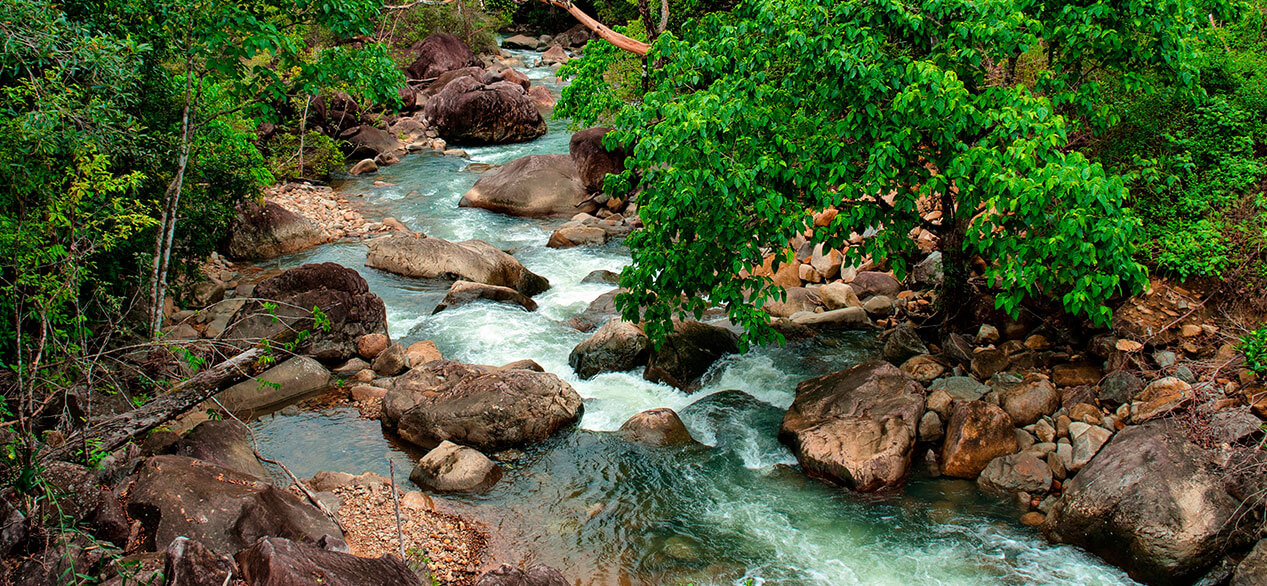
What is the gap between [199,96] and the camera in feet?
29.0

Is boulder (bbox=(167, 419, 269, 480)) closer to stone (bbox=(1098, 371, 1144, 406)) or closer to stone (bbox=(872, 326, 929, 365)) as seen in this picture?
stone (bbox=(872, 326, 929, 365))

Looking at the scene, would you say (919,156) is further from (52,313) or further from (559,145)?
(559,145)

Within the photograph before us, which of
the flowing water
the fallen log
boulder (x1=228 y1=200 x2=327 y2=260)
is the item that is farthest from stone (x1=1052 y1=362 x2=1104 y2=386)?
boulder (x1=228 y1=200 x2=327 y2=260)

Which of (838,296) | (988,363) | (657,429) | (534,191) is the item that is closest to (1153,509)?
(988,363)

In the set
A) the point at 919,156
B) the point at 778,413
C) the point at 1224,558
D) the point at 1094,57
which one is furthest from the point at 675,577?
the point at 1094,57

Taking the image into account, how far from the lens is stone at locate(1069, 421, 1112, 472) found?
7.41m

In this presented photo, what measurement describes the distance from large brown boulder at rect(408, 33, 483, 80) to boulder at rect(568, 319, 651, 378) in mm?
21552

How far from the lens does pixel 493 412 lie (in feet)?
28.9

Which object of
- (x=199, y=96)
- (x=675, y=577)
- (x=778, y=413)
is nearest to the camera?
(x=675, y=577)

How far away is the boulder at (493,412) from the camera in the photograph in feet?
28.7

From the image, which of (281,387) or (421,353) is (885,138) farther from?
(281,387)

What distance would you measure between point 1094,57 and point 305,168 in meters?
17.5

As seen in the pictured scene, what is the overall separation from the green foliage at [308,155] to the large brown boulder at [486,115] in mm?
4043

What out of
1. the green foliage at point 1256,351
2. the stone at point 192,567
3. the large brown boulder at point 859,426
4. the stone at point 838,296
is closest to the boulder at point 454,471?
the stone at point 192,567
